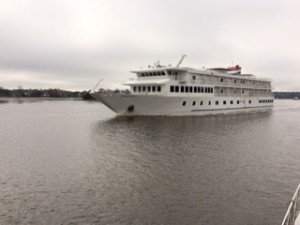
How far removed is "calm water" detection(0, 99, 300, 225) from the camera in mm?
11602

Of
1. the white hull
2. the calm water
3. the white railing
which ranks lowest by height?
the calm water

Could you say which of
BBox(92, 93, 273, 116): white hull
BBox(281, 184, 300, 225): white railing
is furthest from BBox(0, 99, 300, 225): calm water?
BBox(92, 93, 273, 116): white hull

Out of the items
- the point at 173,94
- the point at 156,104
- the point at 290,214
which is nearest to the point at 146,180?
the point at 290,214

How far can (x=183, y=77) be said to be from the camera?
47125 millimetres

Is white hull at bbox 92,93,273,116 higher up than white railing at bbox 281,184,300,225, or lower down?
higher up

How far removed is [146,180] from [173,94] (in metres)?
30.3

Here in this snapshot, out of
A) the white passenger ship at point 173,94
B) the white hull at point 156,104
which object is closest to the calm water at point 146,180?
the white hull at point 156,104

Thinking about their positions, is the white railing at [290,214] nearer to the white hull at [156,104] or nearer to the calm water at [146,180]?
the calm water at [146,180]

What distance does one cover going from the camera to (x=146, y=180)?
618 inches

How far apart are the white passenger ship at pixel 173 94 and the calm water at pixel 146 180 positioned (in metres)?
15.6

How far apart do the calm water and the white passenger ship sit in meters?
15.6

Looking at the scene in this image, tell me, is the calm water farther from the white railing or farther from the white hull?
the white hull

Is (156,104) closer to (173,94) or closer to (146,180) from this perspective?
(173,94)

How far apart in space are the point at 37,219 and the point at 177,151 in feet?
44.4
